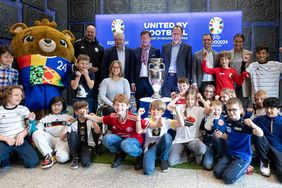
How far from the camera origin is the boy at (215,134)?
2463 mm

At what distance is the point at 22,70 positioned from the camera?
316 centimetres

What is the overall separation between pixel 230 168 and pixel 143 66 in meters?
1.69

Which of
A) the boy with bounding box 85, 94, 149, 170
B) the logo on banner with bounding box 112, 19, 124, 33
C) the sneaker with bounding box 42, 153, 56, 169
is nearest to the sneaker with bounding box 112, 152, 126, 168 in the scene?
the boy with bounding box 85, 94, 149, 170

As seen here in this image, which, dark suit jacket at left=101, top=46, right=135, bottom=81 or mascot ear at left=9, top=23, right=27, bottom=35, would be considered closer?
mascot ear at left=9, top=23, right=27, bottom=35

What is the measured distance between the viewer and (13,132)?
2.55 m

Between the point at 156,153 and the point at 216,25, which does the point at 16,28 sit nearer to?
the point at 156,153

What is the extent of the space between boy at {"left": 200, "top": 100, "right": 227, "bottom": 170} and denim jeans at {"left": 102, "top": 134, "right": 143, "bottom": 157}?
58cm

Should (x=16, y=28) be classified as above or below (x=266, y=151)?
above

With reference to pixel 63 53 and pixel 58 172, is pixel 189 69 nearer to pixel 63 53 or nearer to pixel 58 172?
pixel 63 53

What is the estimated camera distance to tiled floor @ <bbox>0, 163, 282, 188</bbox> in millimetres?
2150

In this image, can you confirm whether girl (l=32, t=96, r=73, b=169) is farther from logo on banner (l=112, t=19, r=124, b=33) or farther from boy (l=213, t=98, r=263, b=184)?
logo on banner (l=112, t=19, r=124, b=33)

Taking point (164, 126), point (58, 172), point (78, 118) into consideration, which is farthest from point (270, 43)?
point (58, 172)

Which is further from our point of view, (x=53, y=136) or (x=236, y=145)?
(x=53, y=136)

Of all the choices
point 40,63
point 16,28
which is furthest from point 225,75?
point 16,28
